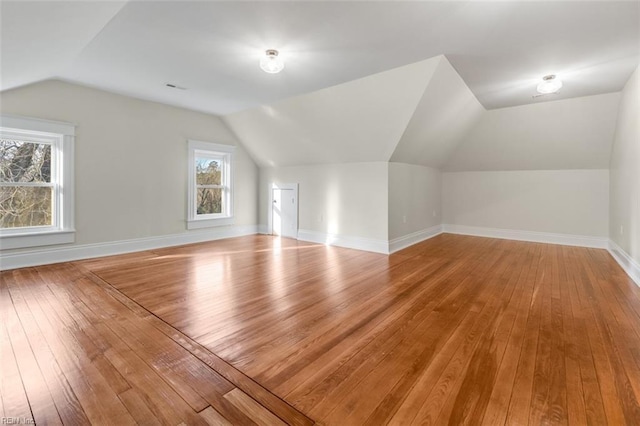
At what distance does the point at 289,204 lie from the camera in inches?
245

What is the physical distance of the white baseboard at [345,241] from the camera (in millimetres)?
4777

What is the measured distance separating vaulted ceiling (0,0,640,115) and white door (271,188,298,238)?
2.64 metres

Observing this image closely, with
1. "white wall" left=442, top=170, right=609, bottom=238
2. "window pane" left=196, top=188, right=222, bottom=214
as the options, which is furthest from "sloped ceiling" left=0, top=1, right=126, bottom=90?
"white wall" left=442, top=170, right=609, bottom=238

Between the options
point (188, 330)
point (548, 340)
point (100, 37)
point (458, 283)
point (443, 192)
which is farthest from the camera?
point (443, 192)

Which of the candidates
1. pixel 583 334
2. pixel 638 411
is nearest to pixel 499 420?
pixel 638 411

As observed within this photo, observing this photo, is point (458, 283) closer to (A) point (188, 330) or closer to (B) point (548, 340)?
(B) point (548, 340)

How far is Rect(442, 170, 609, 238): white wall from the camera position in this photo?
5.20 m

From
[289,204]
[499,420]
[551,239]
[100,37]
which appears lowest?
[499,420]

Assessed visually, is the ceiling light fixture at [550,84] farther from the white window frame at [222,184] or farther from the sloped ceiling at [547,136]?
the white window frame at [222,184]

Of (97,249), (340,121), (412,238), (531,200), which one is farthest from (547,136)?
(97,249)

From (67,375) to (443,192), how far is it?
7.09 metres

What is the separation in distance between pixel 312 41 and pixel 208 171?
12.9ft

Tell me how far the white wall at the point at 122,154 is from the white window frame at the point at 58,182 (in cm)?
9

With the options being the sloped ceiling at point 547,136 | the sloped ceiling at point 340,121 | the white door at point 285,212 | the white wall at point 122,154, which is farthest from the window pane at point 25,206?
the sloped ceiling at point 547,136
